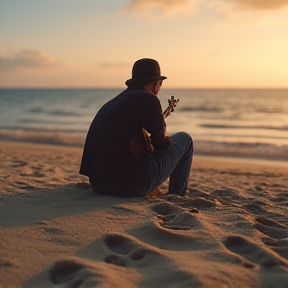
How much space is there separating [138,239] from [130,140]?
1113mm

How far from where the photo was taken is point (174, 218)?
11.6 ft

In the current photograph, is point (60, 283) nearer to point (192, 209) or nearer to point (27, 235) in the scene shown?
point (27, 235)

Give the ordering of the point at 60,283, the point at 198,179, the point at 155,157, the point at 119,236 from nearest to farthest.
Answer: the point at 60,283, the point at 119,236, the point at 155,157, the point at 198,179

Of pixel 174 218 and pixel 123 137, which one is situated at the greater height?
pixel 123 137

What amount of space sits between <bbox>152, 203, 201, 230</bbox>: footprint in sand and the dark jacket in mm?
354

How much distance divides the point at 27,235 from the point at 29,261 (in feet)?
1.53

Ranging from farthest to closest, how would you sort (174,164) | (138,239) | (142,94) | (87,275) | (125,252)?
(174,164)
(142,94)
(138,239)
(125,252)
(87,275)

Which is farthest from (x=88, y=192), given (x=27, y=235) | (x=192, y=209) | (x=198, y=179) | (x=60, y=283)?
(x=198, y=179)

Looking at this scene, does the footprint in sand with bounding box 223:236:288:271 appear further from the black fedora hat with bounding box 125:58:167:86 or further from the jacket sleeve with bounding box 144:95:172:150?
the black fedora hat with bounding box 125:58:167:86

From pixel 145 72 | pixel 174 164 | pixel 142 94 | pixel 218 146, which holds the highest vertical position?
pixel 145 72

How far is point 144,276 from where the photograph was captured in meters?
2.39

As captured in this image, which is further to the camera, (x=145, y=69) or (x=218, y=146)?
(x=218, y=146)

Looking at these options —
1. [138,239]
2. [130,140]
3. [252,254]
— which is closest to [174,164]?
[130,140]

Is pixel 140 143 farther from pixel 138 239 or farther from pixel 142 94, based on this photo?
pixel 138 239
